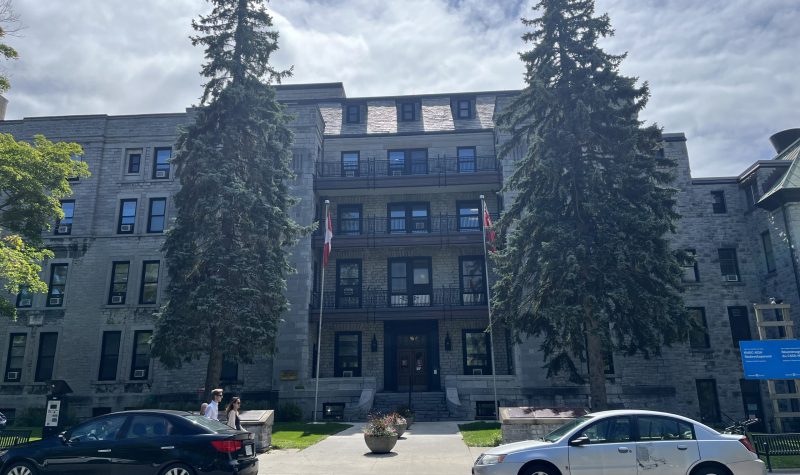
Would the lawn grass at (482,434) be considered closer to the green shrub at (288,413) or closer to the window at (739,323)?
the green shrub at (288,413)

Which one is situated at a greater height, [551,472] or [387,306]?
[387,306]

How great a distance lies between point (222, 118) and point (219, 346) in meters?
8.68

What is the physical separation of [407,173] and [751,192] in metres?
18.1

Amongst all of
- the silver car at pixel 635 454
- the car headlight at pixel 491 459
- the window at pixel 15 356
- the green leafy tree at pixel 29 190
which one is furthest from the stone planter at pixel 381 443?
the window at pixel 15 356

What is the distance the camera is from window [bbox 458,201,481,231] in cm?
2838

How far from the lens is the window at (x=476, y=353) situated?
26.2m

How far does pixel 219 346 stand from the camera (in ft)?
62.2

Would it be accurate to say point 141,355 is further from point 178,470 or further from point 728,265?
point 728,265

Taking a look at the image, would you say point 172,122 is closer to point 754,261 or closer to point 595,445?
point 595,445

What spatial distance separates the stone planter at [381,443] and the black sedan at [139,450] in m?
4.77

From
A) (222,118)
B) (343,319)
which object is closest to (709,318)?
(343,319)

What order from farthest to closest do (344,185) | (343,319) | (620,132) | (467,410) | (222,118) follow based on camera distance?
(344,185) → (343,319) → (467,410) → (222,118) → (620,132)

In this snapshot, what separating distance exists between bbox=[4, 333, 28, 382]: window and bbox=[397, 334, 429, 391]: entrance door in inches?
747

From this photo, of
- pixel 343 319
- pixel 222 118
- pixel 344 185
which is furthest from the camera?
pixel 344 185
